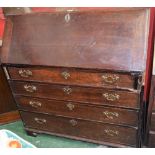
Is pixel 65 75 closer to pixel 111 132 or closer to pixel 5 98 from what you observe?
pixel 111 132

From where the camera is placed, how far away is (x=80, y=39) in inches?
Answer: 58.3

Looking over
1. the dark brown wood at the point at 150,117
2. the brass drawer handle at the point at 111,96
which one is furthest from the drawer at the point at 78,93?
the dark brown wood at the point at 150,117

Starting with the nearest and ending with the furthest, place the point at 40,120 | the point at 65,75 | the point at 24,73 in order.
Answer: the point at 65,75 → the point at 24,73 → the point at 40,120

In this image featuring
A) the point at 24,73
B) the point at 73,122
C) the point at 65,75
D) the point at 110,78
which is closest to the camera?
the point at 110,78

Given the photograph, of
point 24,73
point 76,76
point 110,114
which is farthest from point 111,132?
point 24,73

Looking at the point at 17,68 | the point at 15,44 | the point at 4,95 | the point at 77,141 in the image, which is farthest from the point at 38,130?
the point at 15,44

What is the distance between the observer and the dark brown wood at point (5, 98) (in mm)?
2174

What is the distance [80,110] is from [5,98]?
928mm

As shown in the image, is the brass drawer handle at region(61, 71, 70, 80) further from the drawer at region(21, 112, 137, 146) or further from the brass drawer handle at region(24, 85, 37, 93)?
the drawer at region(21, 112, 137, 146)

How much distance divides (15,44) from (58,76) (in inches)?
16.4

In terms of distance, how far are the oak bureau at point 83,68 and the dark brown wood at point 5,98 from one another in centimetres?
40

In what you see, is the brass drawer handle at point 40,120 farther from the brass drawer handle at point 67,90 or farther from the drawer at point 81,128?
the brass drawer handle at point 67,90

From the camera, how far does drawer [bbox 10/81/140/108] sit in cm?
147

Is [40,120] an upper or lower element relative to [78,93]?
lower
